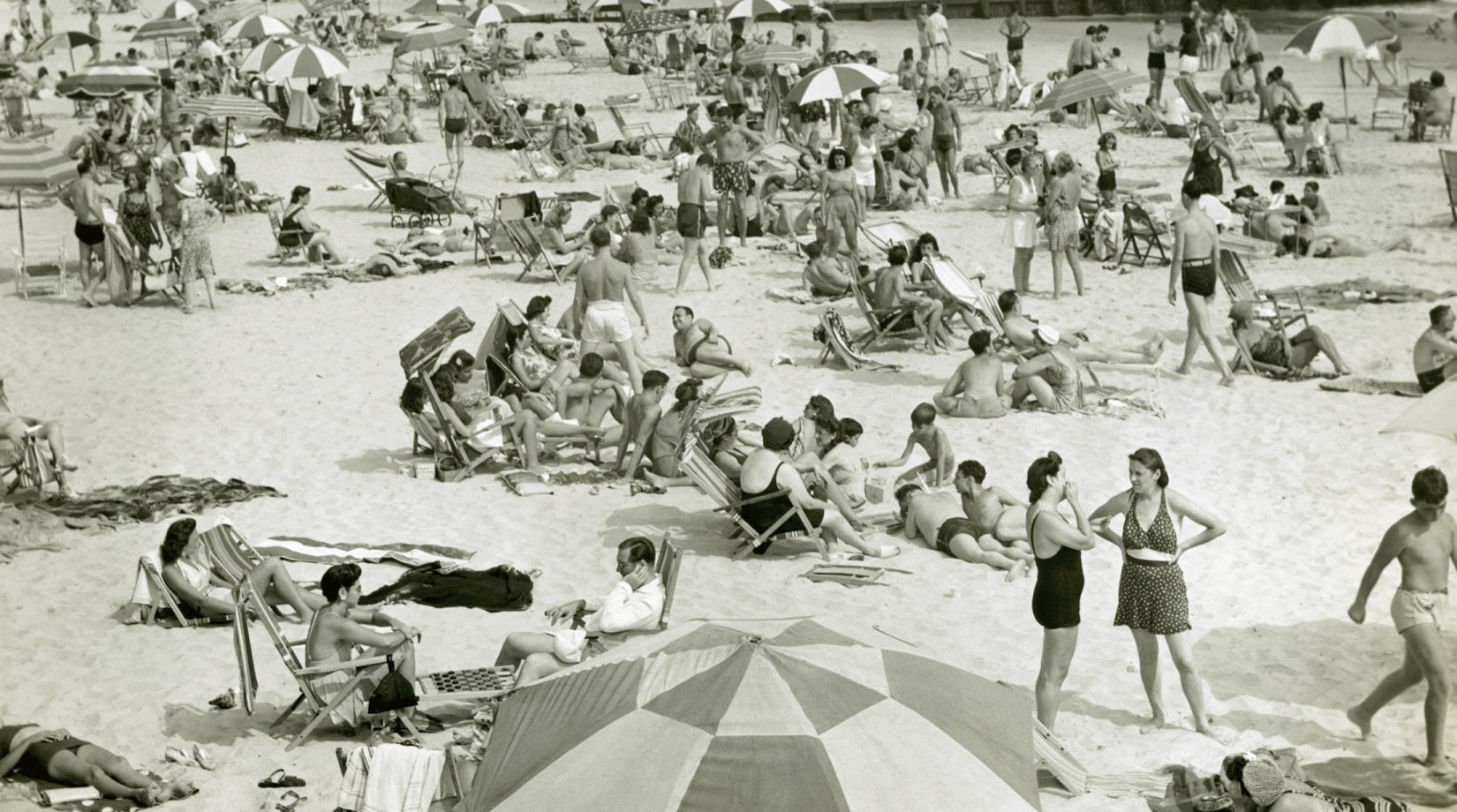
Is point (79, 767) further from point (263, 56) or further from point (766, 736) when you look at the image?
point (263, 56)

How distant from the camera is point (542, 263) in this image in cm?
1644

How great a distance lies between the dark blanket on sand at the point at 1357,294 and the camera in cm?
1497

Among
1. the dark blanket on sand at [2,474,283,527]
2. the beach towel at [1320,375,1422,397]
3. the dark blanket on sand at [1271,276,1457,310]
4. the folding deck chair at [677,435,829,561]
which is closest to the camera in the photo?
the folding deck chair at [677,435,829,561]

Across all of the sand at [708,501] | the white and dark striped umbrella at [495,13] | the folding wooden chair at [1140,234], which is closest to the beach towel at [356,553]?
the sand at [708,501]

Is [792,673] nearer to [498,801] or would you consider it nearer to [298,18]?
[498,801]

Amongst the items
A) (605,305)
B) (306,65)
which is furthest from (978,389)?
(306,65)

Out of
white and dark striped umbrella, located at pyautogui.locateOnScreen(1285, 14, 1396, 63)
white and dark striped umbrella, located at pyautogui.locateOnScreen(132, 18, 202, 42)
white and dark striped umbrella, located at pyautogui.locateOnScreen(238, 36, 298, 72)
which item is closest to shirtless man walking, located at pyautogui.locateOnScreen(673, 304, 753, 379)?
white and dark striped umbrella, located at pyautogui.locateOnScreen(238, 36, 298, 72)

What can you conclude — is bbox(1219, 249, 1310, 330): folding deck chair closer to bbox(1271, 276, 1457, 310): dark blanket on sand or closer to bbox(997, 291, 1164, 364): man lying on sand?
bbox(997, 291, 1164, 364): man lying on sand

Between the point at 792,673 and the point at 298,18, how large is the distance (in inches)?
1522

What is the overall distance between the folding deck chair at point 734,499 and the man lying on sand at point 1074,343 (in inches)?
149

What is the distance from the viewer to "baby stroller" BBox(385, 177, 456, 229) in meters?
18.6

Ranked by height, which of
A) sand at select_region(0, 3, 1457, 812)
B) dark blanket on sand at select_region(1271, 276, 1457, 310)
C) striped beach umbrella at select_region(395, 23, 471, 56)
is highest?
striped beach umbrella at select_region(395, 23, 471, 56)

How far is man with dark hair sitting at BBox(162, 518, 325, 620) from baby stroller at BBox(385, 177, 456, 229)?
10.4m

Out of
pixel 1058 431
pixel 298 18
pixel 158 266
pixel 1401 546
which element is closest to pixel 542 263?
pixel 158 266
